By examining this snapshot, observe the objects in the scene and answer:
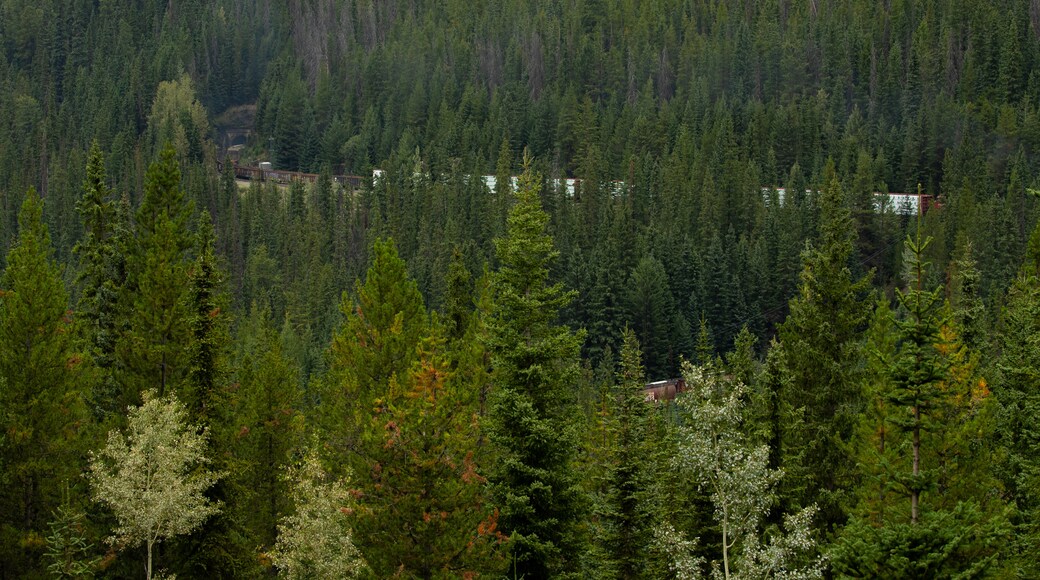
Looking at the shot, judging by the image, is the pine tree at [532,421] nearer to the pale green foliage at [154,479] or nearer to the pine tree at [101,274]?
the pale green foliage at [154,479]

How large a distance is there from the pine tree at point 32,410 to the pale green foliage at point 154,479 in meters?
4.43

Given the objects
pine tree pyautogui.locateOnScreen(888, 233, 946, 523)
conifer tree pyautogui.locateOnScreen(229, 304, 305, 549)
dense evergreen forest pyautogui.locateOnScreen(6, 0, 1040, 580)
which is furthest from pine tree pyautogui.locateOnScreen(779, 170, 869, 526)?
conifer tree pyautogui.locateOnScreen(229, 304, 305, 549)

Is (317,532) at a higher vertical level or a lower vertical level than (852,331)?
lower

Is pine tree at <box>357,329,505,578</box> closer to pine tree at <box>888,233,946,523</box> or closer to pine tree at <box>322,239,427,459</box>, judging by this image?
pine tree at <box>322,239,427,459</box>

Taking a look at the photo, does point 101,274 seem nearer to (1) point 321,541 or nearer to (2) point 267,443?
(2) point 267,443

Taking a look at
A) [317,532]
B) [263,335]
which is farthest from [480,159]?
[317,532]

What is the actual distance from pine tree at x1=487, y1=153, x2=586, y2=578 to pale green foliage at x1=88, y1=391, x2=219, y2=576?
10.9 metres

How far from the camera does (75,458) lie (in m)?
47.8

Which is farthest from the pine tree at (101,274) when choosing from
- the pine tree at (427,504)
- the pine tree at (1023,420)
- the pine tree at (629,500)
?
the pine tree at (1023,420)

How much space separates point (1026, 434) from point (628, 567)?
43.6ft

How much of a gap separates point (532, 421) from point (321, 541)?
848 cm

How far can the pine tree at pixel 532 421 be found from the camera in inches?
1515

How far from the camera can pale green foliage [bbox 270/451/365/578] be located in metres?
40.1

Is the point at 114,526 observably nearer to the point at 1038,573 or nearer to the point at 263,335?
the point at 1038,573
